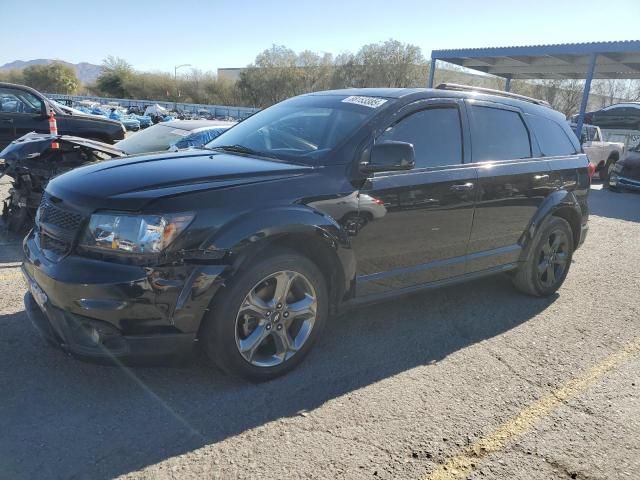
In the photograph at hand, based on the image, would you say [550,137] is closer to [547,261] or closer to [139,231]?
[547,261]

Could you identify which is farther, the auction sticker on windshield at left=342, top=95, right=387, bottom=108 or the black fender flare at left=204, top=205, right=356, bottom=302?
the auction sticker on windshield at left=342, top=95, right=387, bottom=108

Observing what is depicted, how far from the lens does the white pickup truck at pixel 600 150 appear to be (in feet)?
53.2

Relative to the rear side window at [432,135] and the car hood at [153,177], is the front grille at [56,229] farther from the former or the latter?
the rear side window at [432,135]

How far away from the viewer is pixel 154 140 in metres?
8.01

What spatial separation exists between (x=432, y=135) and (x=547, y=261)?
204cm

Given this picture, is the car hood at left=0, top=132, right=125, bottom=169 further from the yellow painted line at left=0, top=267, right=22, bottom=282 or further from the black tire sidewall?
the black tire sidewall

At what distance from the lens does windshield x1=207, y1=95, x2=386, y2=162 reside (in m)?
3.70

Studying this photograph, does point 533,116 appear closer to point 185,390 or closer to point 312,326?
point 312,326

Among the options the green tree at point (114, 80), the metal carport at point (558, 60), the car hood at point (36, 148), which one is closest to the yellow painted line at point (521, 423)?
the car hood at point (36, 148)

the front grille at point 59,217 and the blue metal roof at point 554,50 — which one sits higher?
the blue metal roof at point 554,50

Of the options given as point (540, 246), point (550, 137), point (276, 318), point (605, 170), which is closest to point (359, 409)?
point (276, 318)

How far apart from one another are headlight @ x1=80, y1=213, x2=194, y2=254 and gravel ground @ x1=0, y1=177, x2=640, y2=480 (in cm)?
91

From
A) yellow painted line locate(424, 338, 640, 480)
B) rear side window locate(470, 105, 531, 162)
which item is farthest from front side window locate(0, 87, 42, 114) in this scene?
yellow painted line locate(424, 338, 640, 480)

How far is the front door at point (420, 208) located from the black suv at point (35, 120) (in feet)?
26.3
